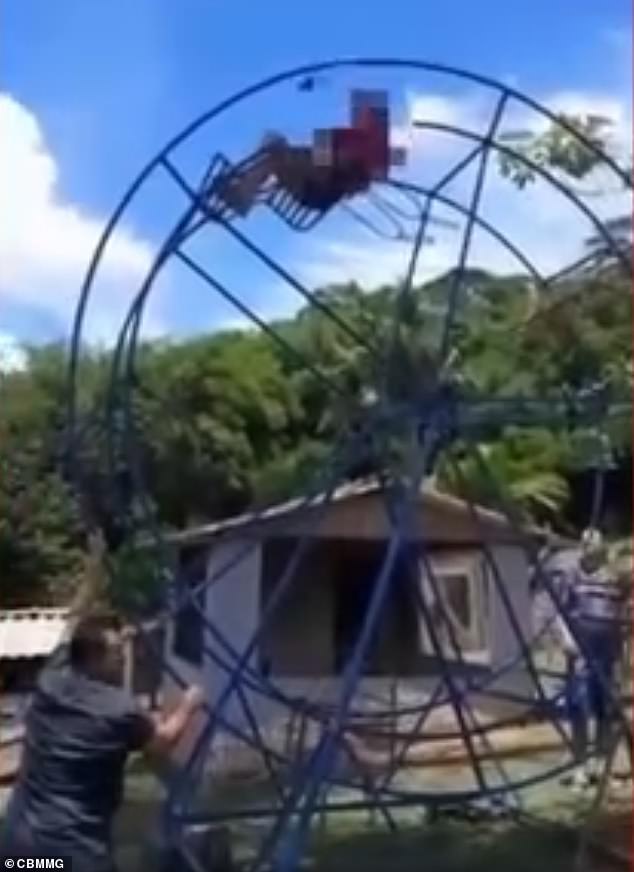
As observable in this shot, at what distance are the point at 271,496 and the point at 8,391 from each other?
0.69m

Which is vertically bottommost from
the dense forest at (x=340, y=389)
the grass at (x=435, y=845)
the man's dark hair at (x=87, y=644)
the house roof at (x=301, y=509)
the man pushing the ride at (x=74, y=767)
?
the grass at (x=435, y=845)

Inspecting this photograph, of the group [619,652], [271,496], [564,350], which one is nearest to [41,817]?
[271,496]

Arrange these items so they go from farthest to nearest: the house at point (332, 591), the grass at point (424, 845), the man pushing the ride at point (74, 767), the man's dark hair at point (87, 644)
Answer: the house at point (332, 591) → the grass at point (424, 845) → the man's dark hair at point (87, 644) → the man pushing the ride at point (74, 767)

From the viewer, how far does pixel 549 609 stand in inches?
162

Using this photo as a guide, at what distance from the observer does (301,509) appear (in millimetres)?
3996

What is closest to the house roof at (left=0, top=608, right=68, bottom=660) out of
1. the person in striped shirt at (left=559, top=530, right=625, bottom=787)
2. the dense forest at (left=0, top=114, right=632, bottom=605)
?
the dense forest at (left=0, top=114, right=632, bottom=605)

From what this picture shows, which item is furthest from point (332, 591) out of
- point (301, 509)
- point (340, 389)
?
point (340, 389)

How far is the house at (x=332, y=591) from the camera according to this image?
392cm

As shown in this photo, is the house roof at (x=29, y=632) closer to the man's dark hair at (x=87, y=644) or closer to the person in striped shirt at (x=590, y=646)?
the man's dark hair at (x=87, y=644)

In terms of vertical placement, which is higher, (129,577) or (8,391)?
(8,391)

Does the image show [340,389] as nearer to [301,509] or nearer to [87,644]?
[301,509]

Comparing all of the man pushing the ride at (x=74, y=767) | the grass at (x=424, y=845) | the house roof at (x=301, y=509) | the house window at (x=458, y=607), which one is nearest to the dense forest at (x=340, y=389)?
the house roof at (x=301, y=509)

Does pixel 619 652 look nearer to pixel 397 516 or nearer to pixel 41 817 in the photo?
pixel 397 516

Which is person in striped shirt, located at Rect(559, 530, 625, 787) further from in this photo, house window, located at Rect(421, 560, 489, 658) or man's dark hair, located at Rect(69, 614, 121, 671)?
man's dark hair, located at Rect(69, 614, 121, 671)
